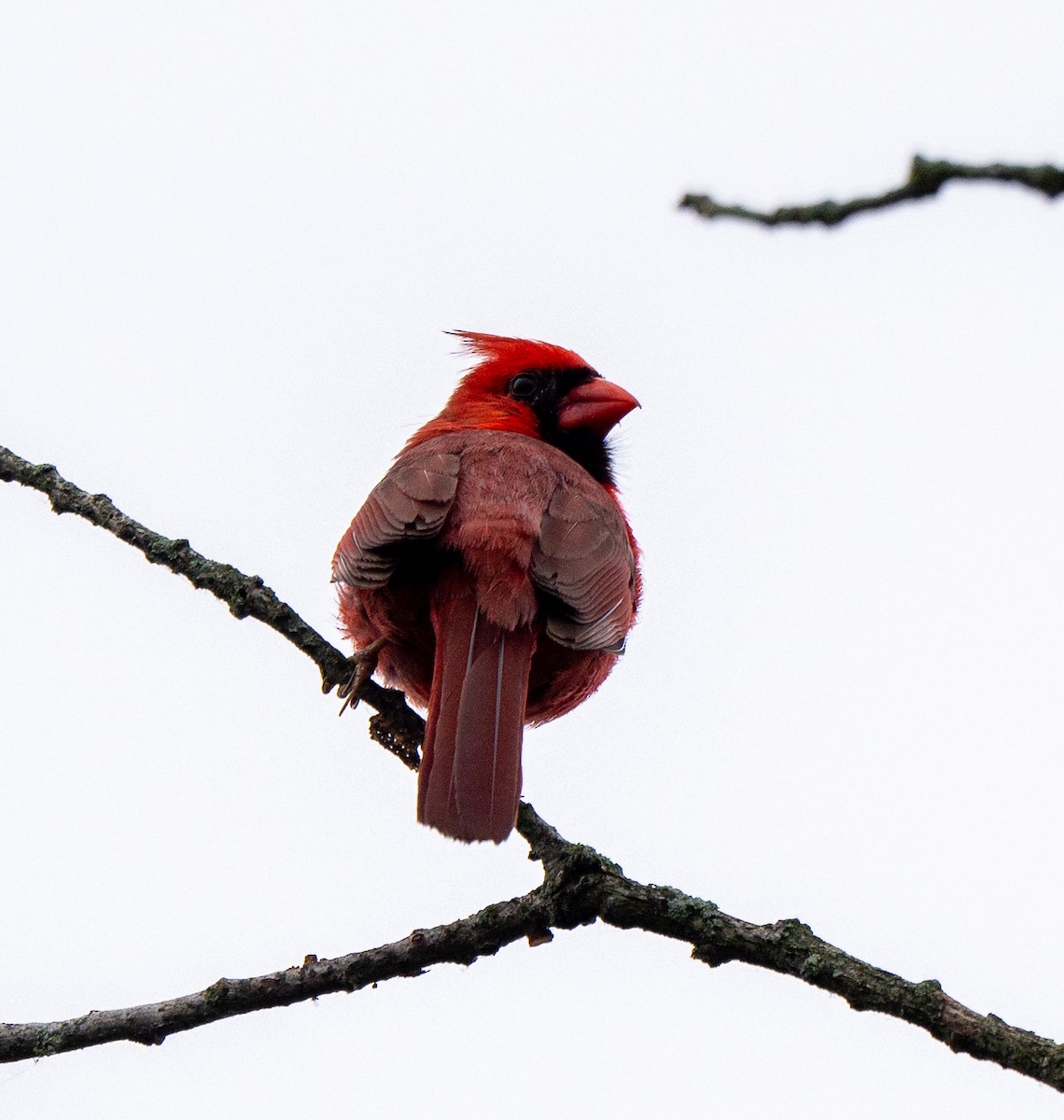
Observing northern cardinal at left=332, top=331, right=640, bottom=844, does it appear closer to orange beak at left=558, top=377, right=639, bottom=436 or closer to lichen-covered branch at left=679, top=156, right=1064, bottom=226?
orange beak at left=558, top=377, right=639, bottom=436

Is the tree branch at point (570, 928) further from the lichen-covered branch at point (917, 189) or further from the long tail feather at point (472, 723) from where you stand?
the lichen-covered branch at point (917, 189)

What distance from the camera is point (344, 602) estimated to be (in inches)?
159

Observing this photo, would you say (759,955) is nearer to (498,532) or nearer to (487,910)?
(487,910)

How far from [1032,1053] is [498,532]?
185 cm

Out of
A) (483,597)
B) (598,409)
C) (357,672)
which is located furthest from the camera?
(598,409)

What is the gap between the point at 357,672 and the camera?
350 centimetres

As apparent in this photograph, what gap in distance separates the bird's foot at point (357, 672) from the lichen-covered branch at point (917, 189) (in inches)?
81.3

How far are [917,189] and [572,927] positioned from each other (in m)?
1.74

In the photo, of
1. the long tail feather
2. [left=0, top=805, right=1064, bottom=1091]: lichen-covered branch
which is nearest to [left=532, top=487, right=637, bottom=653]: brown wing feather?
the long tail feather

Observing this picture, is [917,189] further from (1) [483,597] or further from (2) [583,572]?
(2) [583,572]

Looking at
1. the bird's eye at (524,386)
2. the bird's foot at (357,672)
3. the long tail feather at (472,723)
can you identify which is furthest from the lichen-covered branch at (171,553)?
the bird's eye at (524,386)

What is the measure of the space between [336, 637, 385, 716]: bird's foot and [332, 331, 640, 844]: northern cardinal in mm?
15

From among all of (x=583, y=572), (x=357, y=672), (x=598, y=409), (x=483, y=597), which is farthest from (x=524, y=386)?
(x=357, y=672)

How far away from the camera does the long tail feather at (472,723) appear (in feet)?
10.3
